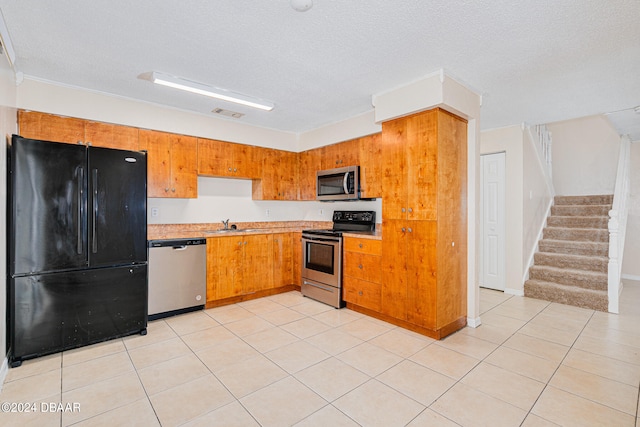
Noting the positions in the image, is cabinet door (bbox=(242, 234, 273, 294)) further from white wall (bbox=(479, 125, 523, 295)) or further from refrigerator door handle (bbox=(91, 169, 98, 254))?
white wall (bbox=(479, 125, 523, 295))

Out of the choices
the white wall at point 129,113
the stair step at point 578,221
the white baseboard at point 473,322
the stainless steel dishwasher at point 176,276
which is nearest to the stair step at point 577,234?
the stair step at point 578,221

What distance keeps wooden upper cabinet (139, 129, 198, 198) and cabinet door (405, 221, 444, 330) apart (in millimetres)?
2841

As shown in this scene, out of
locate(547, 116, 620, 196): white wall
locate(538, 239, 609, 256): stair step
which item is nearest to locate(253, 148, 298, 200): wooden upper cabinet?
locate(538, 239, 609, 256): stair step

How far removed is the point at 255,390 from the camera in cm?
214

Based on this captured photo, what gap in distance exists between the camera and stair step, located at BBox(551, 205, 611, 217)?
17.0ft

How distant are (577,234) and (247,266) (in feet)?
17.1

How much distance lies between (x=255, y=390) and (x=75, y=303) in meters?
1.86

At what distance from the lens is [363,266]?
145 inches

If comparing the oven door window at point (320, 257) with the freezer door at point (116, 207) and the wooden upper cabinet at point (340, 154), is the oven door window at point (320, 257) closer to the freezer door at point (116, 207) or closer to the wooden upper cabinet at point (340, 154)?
the wooden upper cabinet at point (340, 154)

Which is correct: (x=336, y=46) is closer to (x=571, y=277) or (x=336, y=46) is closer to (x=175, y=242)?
(x=175, y=242)

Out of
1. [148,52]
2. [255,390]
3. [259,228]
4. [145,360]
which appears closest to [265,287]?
[259,228]

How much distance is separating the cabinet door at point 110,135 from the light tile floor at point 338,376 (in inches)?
81.9

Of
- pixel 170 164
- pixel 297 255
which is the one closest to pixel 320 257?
pixel 297 255

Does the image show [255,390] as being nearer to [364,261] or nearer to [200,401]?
[200,401]
